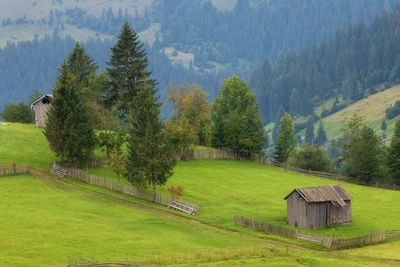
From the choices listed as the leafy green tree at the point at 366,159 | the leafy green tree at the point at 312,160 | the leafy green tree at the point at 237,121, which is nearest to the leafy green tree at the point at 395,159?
the leafy green tree at the point at 366,159

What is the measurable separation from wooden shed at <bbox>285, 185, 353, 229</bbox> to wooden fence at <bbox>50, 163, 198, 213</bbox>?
12.4m

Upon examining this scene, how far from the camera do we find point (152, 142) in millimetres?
62406

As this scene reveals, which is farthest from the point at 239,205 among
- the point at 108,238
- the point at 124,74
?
the point at 124,74

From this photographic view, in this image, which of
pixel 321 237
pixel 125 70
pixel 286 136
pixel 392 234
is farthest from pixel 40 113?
pixel 392 234

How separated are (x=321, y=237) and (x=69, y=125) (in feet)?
Result: 128

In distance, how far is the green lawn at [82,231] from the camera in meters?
38.1

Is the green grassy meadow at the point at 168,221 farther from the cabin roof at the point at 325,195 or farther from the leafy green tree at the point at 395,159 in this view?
the leafy green tree at the point at 395,159

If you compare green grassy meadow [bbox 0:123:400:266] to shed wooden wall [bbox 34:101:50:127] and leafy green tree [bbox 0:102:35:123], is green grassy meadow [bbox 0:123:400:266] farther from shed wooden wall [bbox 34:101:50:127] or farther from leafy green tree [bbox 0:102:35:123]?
leafy green tree [bbox 0:102:35:123]

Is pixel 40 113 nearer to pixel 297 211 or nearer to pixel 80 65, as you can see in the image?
pixel 80 65

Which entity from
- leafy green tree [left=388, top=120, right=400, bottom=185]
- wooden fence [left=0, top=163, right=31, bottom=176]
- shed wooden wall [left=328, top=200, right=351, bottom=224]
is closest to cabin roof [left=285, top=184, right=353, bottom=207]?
shed wooden wall [left=328, top=200, right=351, bottom=224]

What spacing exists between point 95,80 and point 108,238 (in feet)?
178

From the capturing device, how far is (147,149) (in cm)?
6244

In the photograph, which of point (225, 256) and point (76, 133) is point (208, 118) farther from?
point (225, 256)

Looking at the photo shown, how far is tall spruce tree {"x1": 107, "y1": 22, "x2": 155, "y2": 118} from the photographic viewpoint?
9275 centimetres
